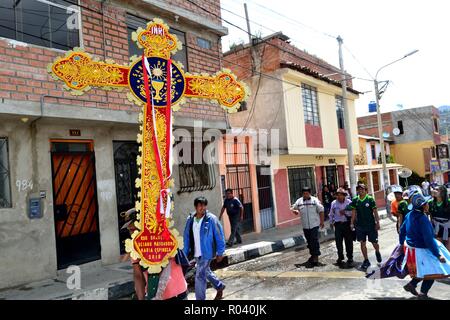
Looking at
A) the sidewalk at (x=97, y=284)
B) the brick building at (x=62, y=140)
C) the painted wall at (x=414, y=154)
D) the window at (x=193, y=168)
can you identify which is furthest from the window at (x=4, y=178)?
the painted wall at (x=414, y=154)

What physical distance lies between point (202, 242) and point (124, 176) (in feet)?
14.2

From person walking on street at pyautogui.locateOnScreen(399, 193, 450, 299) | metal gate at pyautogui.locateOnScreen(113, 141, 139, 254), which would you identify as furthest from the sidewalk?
person walking on street at pyautogui.locateOnScreen(399, 193, 450, 299)

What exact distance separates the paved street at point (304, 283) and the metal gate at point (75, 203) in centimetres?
294

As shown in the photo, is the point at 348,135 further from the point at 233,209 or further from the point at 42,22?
the point at 42,22

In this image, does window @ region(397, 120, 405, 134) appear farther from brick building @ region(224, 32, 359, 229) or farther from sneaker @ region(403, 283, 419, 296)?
sneaker @ region(403, 283, 419, 296)

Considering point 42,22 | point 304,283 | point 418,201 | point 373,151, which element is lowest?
point 304,283

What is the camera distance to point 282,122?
14.4m

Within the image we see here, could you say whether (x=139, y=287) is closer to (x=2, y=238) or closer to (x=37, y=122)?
(x=2, y=238)

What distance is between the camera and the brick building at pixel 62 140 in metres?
6.72

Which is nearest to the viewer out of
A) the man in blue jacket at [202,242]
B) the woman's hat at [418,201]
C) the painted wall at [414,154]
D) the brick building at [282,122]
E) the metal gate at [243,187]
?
the woman's hat at [418,201]

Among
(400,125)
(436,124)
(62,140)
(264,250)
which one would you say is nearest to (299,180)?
(264,250)

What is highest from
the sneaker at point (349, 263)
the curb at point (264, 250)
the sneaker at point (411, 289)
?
the sneaker at point (411, 289)

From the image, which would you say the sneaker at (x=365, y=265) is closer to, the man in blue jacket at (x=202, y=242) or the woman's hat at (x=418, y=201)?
the woman's hat at (x=418, y=201)
